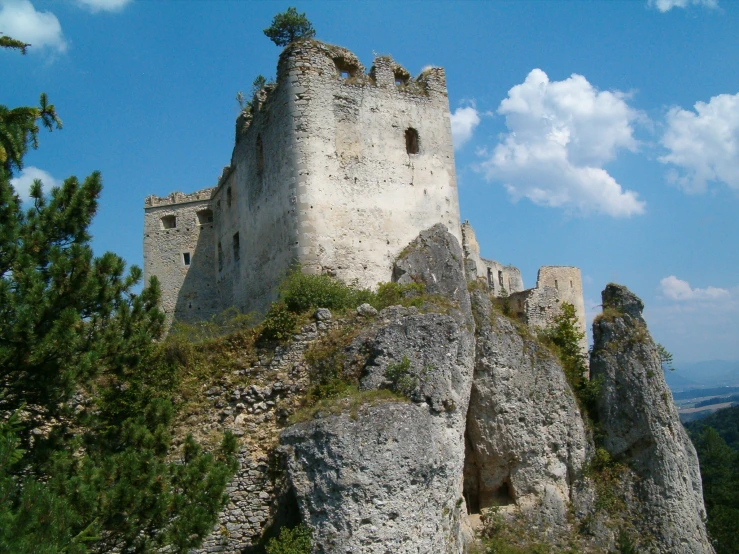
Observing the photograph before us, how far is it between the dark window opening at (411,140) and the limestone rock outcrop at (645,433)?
7.73m

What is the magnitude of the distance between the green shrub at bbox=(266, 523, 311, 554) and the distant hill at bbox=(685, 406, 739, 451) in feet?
267

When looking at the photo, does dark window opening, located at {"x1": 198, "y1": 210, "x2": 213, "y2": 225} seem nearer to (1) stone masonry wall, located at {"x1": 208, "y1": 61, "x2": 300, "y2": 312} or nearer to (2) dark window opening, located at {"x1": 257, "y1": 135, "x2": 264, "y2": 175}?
(1) stone masonry wall, located at {"x1": 208, "y1": 61, "x2": 300, "y2": 312}

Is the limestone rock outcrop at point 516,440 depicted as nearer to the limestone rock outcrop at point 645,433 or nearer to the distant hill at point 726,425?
the limestone rock outcrop at point 645,433

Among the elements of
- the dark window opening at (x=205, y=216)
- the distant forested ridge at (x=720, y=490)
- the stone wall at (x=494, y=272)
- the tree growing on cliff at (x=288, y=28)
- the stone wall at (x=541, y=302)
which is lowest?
the distant forested ridge at (x=720, y=490)

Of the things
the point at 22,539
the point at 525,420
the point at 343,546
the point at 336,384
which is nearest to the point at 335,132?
the point at 336,384

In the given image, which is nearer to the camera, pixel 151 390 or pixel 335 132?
pixel 151 390

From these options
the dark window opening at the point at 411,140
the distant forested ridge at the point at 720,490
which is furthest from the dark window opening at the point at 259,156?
the distant forested ridge at the point at 720,490

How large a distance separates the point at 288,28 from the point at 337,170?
48.2 feet

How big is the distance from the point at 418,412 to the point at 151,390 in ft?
17.4

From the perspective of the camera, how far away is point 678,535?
18.6 meters

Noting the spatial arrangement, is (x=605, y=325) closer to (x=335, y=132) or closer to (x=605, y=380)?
(x=605, y=380)

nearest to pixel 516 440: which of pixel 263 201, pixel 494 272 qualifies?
pixel 263 201

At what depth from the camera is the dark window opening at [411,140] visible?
70.0 ft

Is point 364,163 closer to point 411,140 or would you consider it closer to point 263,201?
point 411,140
